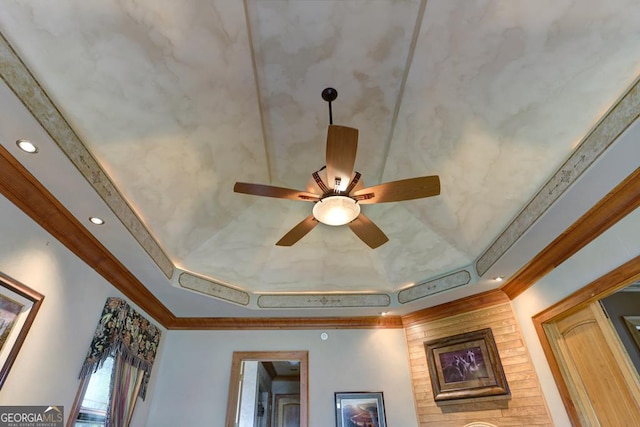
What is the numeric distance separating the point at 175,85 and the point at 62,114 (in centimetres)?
71

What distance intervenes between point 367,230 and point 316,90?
1214mm

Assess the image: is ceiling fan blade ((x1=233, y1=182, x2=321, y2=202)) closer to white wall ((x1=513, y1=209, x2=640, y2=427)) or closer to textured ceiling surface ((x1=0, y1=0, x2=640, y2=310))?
textured ceiling surface ((x1=0, y1=0, x2=640, y2=310))

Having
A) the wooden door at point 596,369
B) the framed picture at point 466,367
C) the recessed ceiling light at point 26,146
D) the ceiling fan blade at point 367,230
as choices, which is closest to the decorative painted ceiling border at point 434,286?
the framed picture at point 466,367

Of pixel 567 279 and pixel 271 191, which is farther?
pixel 567 279

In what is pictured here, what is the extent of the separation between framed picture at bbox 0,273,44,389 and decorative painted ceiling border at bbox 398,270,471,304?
380cm

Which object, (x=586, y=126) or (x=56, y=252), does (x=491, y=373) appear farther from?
(x=56, y=252)

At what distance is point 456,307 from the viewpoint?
14.6 feet

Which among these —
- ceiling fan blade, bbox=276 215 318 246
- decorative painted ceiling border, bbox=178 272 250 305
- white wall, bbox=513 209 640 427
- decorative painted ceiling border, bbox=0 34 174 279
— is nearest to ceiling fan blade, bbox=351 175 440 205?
ceiling fan blade, bbox=276 215 318 246

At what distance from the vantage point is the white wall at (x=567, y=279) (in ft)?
8.74

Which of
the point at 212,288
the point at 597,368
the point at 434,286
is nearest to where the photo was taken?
the point at 597,368

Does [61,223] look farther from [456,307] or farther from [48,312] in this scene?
[456,307]

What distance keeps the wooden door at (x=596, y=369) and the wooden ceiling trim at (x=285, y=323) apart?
2025 millimetres

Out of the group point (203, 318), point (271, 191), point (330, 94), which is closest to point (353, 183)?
point (271, 191)

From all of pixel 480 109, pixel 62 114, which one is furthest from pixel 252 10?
pixel 480 109
